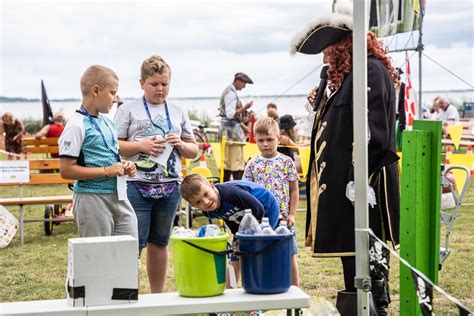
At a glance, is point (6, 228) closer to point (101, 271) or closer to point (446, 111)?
point (101, 271)

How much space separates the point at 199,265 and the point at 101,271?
14.3 inches

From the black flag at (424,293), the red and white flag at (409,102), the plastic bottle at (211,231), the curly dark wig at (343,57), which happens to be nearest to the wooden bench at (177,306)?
the plastic bottle at (211,231)

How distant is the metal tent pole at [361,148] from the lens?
287cm

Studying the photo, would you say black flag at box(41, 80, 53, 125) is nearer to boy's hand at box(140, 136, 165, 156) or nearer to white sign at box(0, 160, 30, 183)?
white sign at box(0, 160, 30, 183)

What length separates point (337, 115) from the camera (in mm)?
3580

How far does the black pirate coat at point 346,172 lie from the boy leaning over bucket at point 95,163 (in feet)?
3.04

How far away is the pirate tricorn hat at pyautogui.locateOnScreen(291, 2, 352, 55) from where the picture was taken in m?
3.54

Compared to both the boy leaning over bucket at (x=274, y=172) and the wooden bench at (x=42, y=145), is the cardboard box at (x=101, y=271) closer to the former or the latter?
the boy leaning over bucket at (x=274, y=172)

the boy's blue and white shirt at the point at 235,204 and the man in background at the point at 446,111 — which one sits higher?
the man in background at the point at 446,111

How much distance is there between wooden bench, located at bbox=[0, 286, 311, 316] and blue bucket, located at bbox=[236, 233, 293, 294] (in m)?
0.03

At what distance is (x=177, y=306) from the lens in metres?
2.79

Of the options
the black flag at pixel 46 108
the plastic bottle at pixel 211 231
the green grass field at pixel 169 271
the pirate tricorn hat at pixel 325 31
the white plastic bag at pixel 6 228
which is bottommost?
the green grass field at pixel 169 271

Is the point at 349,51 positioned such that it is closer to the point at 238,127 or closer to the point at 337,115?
the point at 337,115

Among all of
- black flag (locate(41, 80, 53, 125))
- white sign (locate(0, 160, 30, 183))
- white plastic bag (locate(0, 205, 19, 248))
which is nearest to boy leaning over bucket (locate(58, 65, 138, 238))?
white plastic bag (locate(0, 205, 19, 248))
